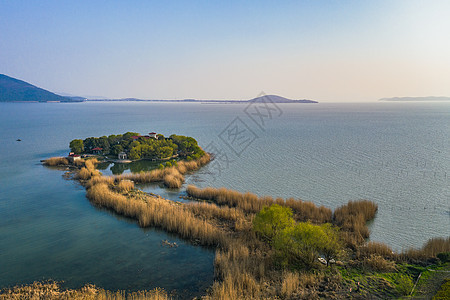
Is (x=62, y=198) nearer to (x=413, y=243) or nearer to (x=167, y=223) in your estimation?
(x=167, y=223)

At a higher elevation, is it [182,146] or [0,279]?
[182,146]

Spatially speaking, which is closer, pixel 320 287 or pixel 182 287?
pixel 320 287

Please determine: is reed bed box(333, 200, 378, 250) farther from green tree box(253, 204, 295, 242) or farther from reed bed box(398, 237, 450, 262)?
green tree box(253, 204, 295, 242)

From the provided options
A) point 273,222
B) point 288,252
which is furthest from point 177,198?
point 288,252

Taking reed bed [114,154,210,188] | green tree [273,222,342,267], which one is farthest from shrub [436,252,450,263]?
reed bed [114,154,210,188]

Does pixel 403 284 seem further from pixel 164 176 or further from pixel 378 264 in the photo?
pixel 164 176

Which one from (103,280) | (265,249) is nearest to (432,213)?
(265,249)
